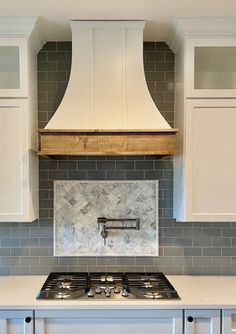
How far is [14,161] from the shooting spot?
2.21 metres

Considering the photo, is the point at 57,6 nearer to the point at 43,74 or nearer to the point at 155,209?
the point at 43,74

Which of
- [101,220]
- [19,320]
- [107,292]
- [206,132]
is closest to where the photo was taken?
[19,320]

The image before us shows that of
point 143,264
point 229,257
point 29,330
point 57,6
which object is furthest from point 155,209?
point 57,6

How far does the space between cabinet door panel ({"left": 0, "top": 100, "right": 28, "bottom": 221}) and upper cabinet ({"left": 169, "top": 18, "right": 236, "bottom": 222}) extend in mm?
1036

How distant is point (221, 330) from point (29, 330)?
43.3 inches

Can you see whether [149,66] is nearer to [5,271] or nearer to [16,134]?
[16,134]

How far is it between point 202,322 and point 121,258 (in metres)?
0.77

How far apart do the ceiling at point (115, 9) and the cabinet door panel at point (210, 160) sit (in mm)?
544

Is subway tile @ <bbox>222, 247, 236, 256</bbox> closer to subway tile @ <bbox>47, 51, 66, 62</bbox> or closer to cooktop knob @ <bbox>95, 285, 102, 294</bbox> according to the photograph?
cooktop knob @ <bbox>95, 285, 102, 294</bbox>

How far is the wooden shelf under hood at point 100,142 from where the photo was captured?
6.71ft

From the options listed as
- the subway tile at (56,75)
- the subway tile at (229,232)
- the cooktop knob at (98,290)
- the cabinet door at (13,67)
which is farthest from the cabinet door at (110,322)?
the subway tile at (56,75)

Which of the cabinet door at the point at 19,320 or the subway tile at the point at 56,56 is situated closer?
the cabinet door at the point at 19,320

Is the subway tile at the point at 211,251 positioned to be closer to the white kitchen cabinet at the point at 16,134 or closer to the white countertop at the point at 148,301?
the white countertop at the point at 148,301

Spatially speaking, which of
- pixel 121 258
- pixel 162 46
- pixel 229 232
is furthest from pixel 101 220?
pixel 162 46
